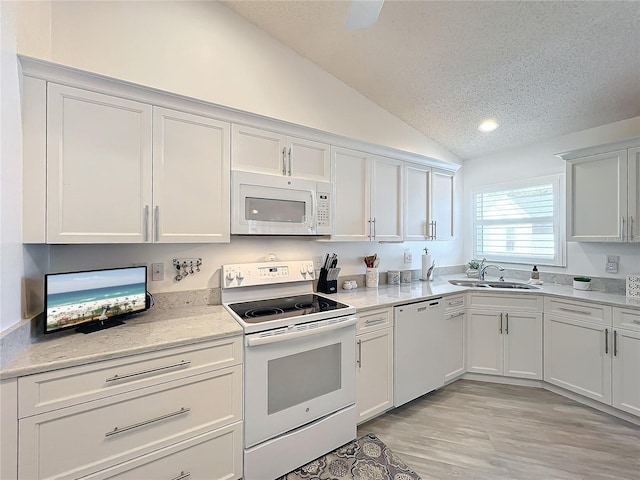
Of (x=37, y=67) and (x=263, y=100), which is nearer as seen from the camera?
(x=37, y=67)

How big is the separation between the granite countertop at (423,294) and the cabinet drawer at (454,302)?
0.06 meters

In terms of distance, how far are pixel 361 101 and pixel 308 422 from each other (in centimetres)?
281

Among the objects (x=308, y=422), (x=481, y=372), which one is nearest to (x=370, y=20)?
(x=308, y=422)

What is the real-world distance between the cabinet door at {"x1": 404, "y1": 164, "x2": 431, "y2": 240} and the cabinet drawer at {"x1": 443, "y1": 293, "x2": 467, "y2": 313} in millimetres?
666

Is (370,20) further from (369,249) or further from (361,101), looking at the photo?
(369,249)

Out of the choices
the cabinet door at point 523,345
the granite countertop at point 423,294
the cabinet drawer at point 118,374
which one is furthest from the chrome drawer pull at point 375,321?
the cabinet door at point 523,345

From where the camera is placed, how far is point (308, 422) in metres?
1.84

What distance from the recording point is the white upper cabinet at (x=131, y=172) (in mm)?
1463

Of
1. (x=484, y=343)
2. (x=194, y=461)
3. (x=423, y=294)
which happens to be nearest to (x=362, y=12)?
(x=423, y=294)

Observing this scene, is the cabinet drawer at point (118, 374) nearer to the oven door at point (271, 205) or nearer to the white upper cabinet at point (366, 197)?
the oven door at point (271, 205)

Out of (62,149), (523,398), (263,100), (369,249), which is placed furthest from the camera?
(369,249)

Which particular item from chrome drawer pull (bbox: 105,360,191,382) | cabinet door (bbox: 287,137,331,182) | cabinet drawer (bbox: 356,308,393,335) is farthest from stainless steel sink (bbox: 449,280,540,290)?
chrome drawer pull (bbox: 105,360,191,382)

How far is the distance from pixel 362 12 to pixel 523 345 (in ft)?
9.95

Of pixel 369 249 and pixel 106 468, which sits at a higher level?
pixel 369 249
